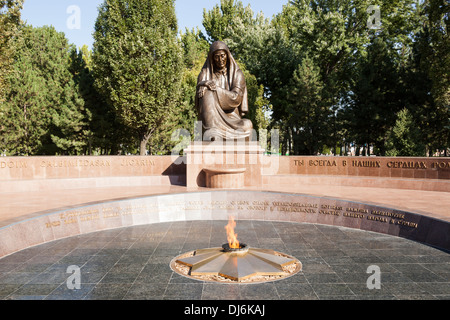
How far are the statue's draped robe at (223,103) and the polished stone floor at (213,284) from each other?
5527 mm

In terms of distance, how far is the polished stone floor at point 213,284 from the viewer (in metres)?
4.86

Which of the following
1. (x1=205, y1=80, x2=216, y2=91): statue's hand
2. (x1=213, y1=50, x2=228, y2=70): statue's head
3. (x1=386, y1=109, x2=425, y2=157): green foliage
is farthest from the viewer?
(x1=386, y1=109, x2=425, y2=157): green foliage

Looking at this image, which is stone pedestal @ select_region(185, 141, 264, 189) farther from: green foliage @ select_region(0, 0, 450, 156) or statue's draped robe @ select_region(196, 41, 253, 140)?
green foliage @ select_region(0, 0, 450, 156)

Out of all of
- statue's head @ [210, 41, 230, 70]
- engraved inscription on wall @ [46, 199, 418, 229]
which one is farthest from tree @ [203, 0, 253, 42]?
engraved inscription on wall @ [46, 199, 418, 229]

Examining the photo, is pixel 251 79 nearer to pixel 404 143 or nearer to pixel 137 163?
pixel 404 143

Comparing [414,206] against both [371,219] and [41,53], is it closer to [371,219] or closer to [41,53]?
[371,219]

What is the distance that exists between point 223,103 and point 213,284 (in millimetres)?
9471

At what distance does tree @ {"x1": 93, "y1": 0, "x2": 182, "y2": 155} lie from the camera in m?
21.8

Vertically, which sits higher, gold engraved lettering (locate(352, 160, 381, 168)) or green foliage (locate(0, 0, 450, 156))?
green foliage (locate(0, 0, 450, 156))

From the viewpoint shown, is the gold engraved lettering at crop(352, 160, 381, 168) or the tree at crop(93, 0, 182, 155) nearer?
the gold engraved lettering at crop(352, 160, 381, 168)

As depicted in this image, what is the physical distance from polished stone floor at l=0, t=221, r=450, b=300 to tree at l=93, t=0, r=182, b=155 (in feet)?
48.7

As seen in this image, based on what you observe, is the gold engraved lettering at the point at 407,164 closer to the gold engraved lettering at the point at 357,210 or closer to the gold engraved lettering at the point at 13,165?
the gold engraved lettering at the point at 357,210

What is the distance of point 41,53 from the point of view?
93.2 ft

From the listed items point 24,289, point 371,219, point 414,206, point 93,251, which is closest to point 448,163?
point 414,206
